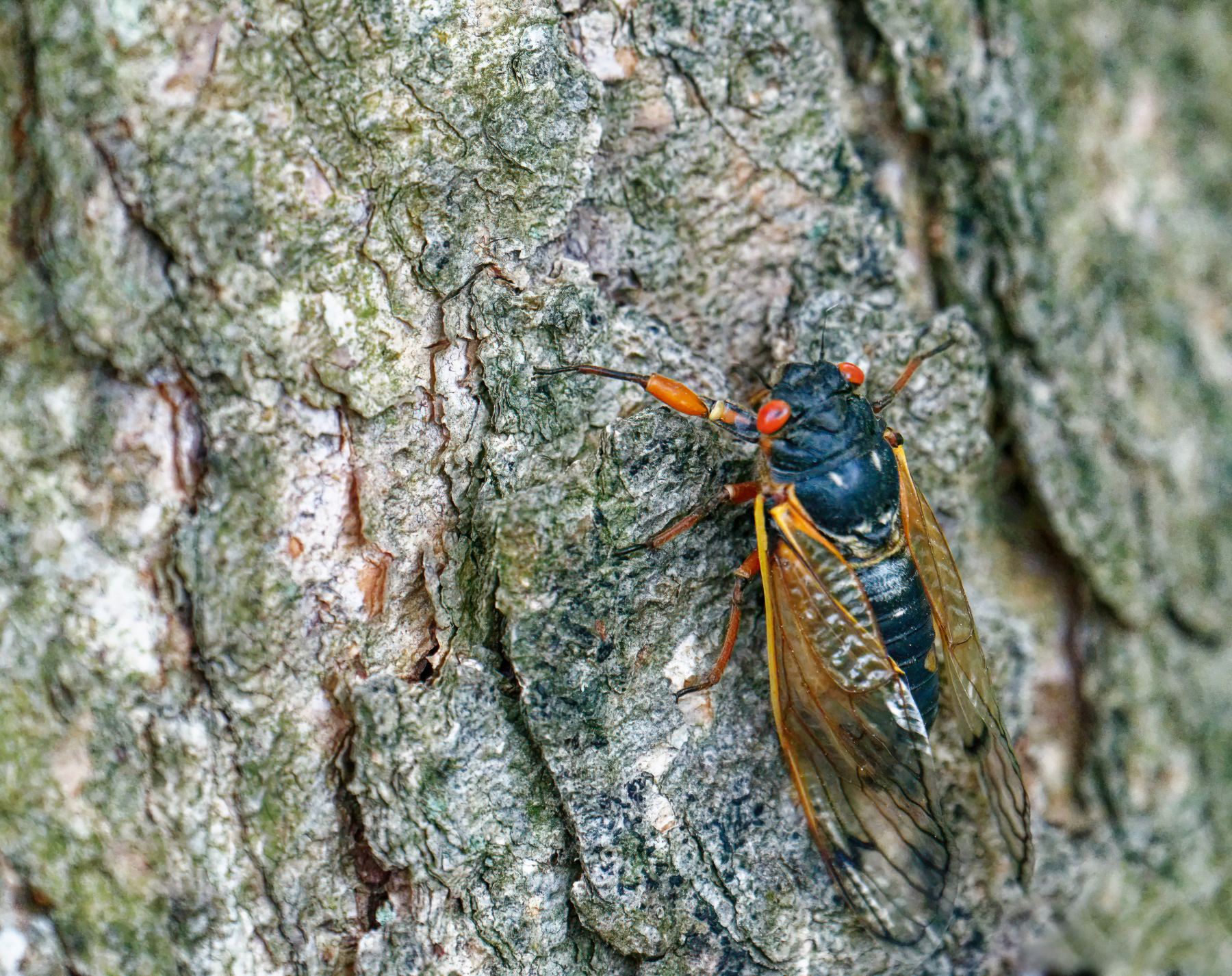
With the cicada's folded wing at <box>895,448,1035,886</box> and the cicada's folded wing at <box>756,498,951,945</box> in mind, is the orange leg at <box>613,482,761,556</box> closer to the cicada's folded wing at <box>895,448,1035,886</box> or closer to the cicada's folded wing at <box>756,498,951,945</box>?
Answer: the cicada's folded wing at <box>756,498,951,945</box>

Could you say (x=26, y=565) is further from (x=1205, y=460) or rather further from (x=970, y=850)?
(x=1205, y=460)

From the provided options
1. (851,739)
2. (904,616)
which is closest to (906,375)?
(904,616)

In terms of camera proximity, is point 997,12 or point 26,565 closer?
point 26,565

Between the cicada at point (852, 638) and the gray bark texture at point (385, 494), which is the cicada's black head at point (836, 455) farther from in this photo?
the gray bark texture at point (385, 494)

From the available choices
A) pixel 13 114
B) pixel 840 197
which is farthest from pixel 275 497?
pixel 840 197

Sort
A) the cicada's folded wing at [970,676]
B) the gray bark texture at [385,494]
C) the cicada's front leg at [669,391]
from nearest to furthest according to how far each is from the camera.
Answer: the gray bark texture at [385,494] → the cicada's front leg at [669,391] → the cicada's folded wing at [970,676]

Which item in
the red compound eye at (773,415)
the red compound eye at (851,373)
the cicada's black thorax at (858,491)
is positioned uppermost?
the red compound eye at (851,373)

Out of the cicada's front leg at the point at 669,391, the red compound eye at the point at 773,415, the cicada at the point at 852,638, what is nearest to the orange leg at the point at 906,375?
the cicada at the point at 852,638
